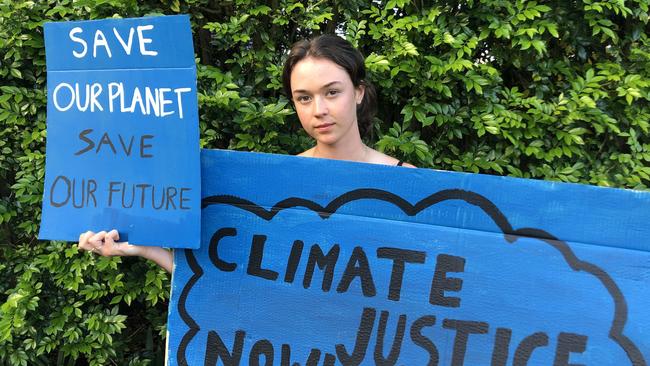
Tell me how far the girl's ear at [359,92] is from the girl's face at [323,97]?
0.08 metres

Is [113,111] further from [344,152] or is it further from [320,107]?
[344,152]

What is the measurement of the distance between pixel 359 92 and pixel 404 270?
0.67 meters

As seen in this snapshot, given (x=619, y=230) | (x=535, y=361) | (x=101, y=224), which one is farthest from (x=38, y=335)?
(x=619, y=230)

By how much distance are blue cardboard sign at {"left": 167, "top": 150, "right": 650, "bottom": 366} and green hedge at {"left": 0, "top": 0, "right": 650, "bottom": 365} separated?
0.70 meters

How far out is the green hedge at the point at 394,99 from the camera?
2076 millimetres

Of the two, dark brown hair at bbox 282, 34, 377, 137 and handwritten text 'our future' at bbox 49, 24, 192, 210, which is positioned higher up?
dark brown hair at bbox 282, 34, 377, 137

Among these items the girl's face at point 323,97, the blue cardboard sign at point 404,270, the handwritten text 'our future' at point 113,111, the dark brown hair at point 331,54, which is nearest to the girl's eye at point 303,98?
the girl's face at point 323,97

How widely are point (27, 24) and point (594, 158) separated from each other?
2383 millimetres

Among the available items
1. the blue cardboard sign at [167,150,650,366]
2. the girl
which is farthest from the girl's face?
the blue cardboard sign at [167,150,650,366]

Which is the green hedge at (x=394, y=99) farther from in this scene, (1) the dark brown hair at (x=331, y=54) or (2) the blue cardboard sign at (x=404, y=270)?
(2) the blue cardboard sign at (x=404, y=270)

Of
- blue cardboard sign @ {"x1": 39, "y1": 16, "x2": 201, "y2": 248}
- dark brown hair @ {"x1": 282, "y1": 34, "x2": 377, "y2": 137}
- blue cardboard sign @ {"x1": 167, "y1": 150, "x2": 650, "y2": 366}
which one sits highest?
dark brown hair @ {"x1": 282, "y1": 34, "x2": 377, "y2": 137}

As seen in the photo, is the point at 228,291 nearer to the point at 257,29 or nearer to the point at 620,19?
the point at 257,29

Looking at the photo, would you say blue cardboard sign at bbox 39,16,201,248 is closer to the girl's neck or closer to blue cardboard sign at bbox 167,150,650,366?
blue cardboard sign at bbox 167,150,650,366

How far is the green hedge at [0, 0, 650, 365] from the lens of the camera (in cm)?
208
